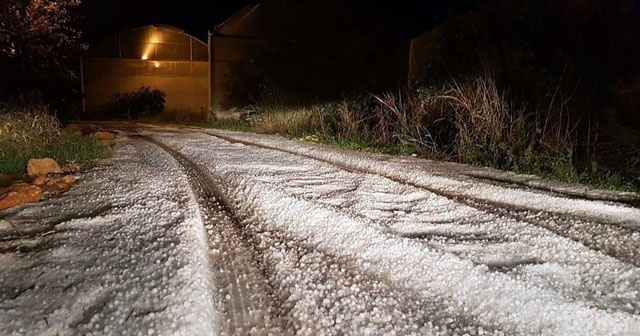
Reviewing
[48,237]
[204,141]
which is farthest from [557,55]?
[48,237]

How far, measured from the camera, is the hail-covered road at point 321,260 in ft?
5.84

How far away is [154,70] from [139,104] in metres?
1.58

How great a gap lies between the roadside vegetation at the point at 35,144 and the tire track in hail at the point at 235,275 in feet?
7.64

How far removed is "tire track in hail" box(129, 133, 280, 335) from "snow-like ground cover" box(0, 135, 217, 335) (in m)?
0.08

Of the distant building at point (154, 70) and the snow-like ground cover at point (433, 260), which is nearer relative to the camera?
the snow-like ground cover at point (433, 260)

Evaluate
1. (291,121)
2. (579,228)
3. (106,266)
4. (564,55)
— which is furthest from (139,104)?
(579,228)

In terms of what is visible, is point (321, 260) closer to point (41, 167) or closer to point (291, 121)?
point (41, 167)

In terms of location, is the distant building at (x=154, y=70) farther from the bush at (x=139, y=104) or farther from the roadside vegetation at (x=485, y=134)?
the roadside vegetation at (x=485, y=134)

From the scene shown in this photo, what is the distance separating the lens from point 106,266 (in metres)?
2.13

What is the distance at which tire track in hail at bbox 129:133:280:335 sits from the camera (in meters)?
1.81

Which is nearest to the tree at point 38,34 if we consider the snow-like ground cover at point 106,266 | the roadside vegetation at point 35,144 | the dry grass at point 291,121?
the roadside vegetation at point 35,144

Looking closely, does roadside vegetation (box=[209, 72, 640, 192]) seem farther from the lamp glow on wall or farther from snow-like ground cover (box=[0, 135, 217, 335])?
the lamp glow on wall

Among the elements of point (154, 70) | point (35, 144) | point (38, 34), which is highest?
point (154, 70)

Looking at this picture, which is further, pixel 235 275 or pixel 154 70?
pixel 154 70
